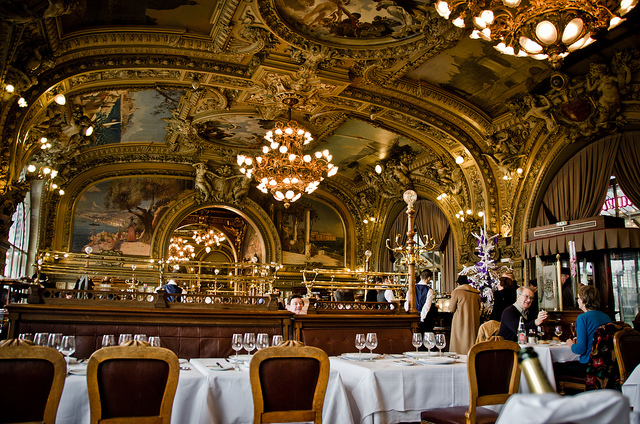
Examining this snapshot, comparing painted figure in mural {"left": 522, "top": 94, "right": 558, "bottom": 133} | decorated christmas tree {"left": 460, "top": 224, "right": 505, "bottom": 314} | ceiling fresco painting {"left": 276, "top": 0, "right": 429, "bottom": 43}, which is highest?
ceiling fresco painting {"left": 276, "top": 0, "right": 429, "bottom": 43}

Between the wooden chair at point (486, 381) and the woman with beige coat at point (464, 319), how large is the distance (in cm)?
273

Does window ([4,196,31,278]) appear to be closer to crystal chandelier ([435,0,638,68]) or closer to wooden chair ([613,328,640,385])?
crystal chandelier ([435,0,638,68])

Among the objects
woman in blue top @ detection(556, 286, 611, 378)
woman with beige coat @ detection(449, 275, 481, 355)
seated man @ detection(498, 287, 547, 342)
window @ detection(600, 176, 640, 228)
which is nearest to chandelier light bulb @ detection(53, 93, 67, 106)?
woman with beige coat @ detection(449, 275, 481, 355)

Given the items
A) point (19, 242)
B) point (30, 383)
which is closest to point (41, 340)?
point (30, 383)

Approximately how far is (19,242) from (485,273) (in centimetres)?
1179

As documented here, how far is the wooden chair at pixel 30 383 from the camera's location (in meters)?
2.43

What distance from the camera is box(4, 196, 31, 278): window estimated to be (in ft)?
41.9

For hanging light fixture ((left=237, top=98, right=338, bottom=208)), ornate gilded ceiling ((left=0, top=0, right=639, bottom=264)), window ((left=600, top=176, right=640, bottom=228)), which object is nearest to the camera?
ornate gilded ceiling ((left=0, top=0, right=639, bottom=264))

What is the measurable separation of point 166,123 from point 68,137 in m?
2.93

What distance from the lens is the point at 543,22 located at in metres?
4.91

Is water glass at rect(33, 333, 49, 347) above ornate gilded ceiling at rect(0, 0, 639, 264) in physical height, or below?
below

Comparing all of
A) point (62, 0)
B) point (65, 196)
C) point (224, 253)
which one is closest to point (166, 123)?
point (65, 196)

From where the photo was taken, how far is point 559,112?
964cm

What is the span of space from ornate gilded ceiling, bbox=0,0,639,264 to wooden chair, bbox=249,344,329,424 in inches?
200
